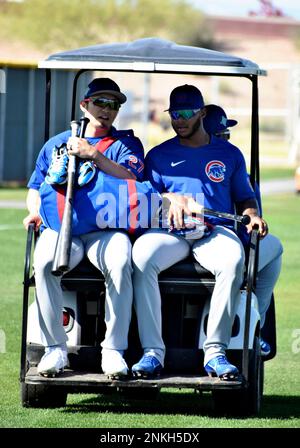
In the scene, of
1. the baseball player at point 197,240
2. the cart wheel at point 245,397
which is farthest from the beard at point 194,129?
the cart wheel at point 245,397

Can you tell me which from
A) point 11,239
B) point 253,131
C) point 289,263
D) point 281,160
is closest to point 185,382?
point 253,131

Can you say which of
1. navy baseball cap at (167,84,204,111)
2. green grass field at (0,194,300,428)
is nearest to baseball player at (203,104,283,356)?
green grass field at (0,194,300,428)

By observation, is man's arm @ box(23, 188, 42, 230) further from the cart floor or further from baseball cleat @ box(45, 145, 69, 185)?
the cart floor

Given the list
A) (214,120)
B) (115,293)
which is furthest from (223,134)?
(115,293)

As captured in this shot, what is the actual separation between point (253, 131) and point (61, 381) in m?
1.93

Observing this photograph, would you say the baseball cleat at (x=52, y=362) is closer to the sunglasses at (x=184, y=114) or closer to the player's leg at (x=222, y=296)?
the player's leg at (x=222, y=296)

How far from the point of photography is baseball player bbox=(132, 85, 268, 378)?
250 inches

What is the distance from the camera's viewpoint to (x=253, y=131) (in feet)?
23.7

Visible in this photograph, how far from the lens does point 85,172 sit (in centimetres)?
643

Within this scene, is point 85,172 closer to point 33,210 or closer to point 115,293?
point 33,210

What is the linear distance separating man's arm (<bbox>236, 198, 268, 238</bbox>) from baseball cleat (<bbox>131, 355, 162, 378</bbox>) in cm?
92

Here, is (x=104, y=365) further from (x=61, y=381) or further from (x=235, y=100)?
(x=235, y=100)

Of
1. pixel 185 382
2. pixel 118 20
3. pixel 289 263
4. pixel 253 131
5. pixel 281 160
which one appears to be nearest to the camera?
pixel 185 382

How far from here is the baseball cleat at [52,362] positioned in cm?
635
